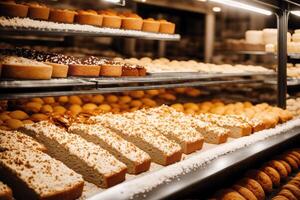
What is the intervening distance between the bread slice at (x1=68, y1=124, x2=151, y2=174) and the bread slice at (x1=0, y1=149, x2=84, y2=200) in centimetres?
40

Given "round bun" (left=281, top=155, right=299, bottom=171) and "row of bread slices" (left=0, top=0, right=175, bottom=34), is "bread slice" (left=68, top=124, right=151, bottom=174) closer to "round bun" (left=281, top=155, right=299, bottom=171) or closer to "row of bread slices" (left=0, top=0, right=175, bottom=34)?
"row of bread slices" (left=0, top=0, right=175, bottom=34)

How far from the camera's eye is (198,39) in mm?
9609

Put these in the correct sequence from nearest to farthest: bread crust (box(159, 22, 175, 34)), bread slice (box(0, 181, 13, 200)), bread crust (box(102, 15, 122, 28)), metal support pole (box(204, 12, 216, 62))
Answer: bread slice (box(0, 181, 13, 200)), bread crust (box(102, 15, 122, 28)), bread crust (box(159, 22, 175, 34)), metal support pole (box(204, 12, 216, 62))

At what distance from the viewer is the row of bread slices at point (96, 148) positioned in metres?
1.94

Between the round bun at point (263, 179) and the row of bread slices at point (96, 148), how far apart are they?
394 mm

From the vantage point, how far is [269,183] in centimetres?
316

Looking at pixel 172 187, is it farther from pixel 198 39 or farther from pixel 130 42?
pixel 198 39

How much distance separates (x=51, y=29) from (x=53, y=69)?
0.27 m

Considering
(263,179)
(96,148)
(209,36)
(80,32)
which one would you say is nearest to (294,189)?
(263,179)

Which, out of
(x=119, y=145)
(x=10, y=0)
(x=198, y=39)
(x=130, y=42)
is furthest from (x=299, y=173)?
(x=198, y=39)

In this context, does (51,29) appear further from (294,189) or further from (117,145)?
(294,189)

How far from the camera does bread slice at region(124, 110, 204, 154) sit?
2.78 meters

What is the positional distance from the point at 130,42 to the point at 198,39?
3572 millimetres

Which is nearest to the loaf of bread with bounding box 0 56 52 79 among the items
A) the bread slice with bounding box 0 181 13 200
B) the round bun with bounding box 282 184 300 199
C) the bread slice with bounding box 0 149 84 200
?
the bread slice with bounding box 0 149 84 200
